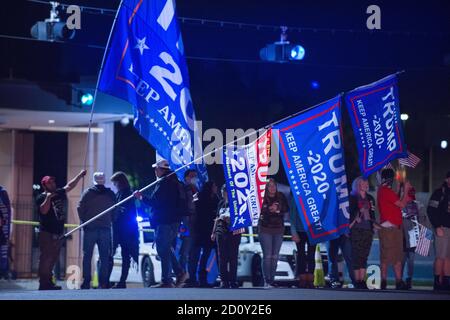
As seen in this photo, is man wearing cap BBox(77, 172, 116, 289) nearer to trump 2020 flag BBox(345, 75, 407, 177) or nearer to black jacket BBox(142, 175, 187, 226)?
black jacket BBox(142, 175, 187, 226)

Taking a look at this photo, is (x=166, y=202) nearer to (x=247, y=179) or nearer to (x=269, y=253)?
(x=247, y=179)

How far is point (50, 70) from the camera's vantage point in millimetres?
25391

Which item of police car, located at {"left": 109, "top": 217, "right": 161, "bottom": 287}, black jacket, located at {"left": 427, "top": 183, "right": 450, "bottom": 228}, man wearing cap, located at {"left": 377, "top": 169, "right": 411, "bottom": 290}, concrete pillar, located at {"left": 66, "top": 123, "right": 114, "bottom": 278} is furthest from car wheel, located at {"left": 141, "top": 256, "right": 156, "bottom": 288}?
black jacket, located at {"left": 427, "top": 183, "right": 450, "bottom": 228}

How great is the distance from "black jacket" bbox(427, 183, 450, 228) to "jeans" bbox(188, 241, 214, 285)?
3.60m

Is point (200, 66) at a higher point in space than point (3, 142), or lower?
higher

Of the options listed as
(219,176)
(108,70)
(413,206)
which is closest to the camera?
(108,70)

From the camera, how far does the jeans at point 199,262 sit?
1802 centimetres

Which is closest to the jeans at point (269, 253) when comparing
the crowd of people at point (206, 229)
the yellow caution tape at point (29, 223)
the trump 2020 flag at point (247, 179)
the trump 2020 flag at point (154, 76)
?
the crowd of people at point (206, 229)

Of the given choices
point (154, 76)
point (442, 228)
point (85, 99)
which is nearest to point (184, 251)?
point (154, 76)

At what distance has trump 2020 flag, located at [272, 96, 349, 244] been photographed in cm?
1703

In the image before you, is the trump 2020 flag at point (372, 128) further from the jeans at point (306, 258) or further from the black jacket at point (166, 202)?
the black jacket at point (166, 202)
